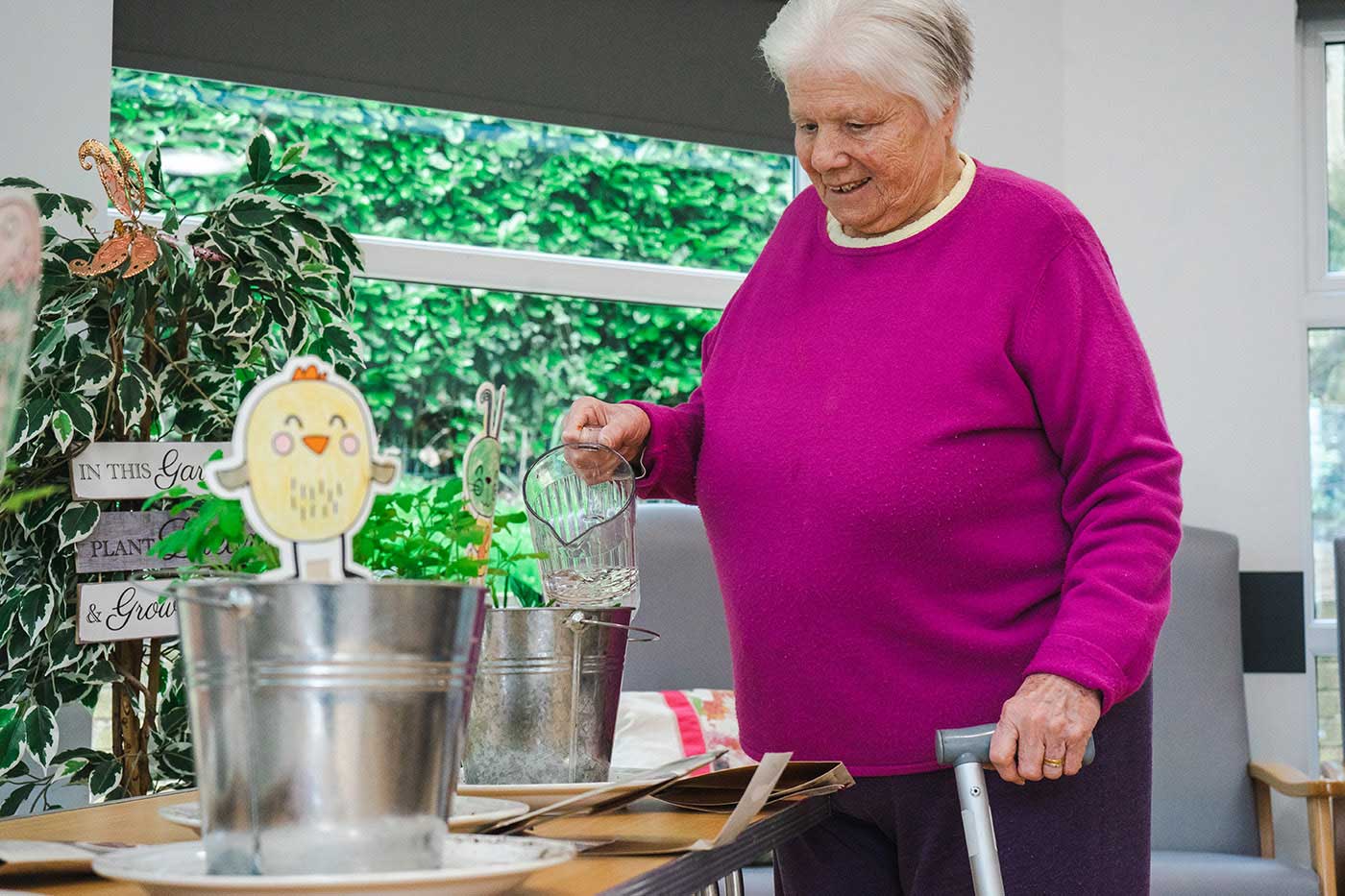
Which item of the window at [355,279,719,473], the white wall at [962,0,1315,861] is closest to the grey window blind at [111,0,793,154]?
the window at [355,279,719,473]

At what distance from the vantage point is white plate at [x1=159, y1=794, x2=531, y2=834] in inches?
34.6

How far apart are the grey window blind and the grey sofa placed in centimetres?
103

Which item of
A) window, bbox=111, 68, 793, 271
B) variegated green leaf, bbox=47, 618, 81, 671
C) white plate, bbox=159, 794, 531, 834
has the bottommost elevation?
variegated green leaf, bbox=47, 618, 81, 671

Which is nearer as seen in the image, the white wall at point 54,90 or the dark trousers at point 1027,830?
the dark trousers at point 1027,830

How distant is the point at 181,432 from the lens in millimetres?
2418

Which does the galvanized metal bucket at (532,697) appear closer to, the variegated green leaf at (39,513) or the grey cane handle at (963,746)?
the grey cane handle at (963,746)

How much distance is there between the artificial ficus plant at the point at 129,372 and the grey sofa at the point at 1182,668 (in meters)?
0.93

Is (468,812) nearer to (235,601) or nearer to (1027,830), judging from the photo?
(235,601)

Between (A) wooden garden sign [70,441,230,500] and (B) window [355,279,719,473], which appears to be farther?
(B) window [355,279,719,473]

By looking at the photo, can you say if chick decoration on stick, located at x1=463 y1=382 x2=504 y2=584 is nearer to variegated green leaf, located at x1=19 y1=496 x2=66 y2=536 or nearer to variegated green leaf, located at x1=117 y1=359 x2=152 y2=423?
variegated green leaf, located at x1=117 y1=359 x2=152 y2=423

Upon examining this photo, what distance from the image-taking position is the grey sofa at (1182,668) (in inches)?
122

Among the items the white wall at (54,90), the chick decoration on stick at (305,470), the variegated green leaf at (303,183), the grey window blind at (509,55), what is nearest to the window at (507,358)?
the grey window blind at (509,55)

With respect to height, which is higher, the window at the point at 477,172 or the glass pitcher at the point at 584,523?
the window at the point at 477,172

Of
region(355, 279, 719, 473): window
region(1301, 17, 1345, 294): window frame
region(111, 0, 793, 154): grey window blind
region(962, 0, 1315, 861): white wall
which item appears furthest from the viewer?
region(1301, 17, 1345, 294): window frame
